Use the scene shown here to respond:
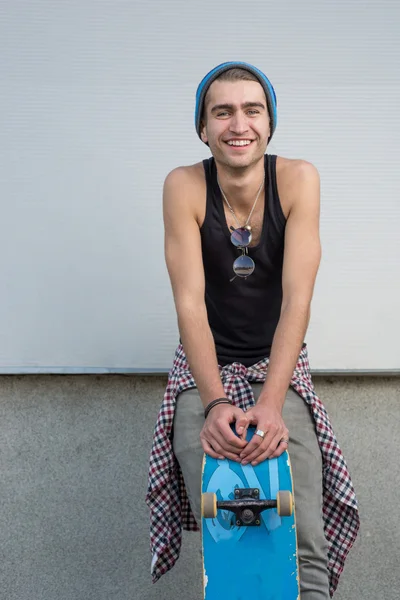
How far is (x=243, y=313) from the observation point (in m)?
2.82

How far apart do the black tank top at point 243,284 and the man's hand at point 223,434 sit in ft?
1.11

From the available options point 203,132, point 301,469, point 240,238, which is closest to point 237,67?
point 203,132

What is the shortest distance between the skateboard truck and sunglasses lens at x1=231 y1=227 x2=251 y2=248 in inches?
30.2

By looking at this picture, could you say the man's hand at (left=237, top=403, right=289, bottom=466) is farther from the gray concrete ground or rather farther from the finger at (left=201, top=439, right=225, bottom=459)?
the gray concrete ground

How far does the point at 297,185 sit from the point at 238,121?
259mm

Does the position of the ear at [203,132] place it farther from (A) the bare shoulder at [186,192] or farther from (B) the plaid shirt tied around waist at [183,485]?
(B) the plaid shirt tied around waist at [183,485]

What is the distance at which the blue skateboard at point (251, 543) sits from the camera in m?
2.37

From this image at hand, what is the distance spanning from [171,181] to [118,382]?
0.97 m

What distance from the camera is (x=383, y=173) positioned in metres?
3.30

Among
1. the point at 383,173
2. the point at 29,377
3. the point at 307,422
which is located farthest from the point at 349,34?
the point at 29,377

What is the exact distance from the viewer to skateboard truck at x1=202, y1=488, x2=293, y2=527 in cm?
231

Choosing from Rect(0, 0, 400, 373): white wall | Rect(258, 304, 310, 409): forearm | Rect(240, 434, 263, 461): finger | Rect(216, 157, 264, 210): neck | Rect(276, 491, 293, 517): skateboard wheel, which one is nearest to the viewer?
Rect(276, 491, 293, 517): skateboard wheel

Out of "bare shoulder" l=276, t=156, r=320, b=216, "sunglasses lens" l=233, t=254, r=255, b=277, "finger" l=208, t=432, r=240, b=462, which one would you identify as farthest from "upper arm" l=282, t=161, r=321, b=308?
"finger" l=208, t=432, r=240, b=462

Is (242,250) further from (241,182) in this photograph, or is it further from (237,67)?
(237,67)
